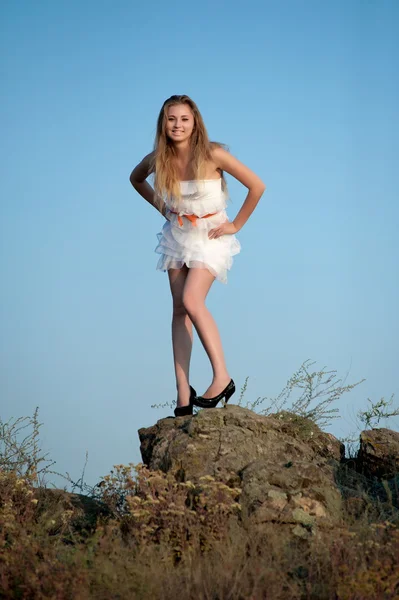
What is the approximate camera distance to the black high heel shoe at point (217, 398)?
23.5 ft

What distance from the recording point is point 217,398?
23.5ft

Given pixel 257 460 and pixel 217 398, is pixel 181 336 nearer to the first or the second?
pixel 217 398

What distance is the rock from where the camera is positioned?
7.62 metres

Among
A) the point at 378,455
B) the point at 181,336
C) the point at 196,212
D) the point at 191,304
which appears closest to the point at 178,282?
the point at 191,304

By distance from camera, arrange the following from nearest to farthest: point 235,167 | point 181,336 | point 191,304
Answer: point 191,304
point 235,167
point 181,336

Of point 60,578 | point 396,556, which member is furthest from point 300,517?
point 60,578

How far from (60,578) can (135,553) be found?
27.7 inches

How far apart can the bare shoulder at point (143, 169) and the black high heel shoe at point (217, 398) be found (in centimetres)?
222

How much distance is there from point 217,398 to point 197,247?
1.45 metres

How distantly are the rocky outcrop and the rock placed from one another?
42cm

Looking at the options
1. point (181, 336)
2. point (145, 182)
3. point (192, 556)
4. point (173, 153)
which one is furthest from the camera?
point (145, 182)

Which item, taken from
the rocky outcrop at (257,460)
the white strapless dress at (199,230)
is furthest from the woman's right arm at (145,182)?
the rocky outcrop at (257,460)

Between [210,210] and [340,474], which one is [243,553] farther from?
[210,210]

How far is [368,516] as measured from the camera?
617 centimetres
